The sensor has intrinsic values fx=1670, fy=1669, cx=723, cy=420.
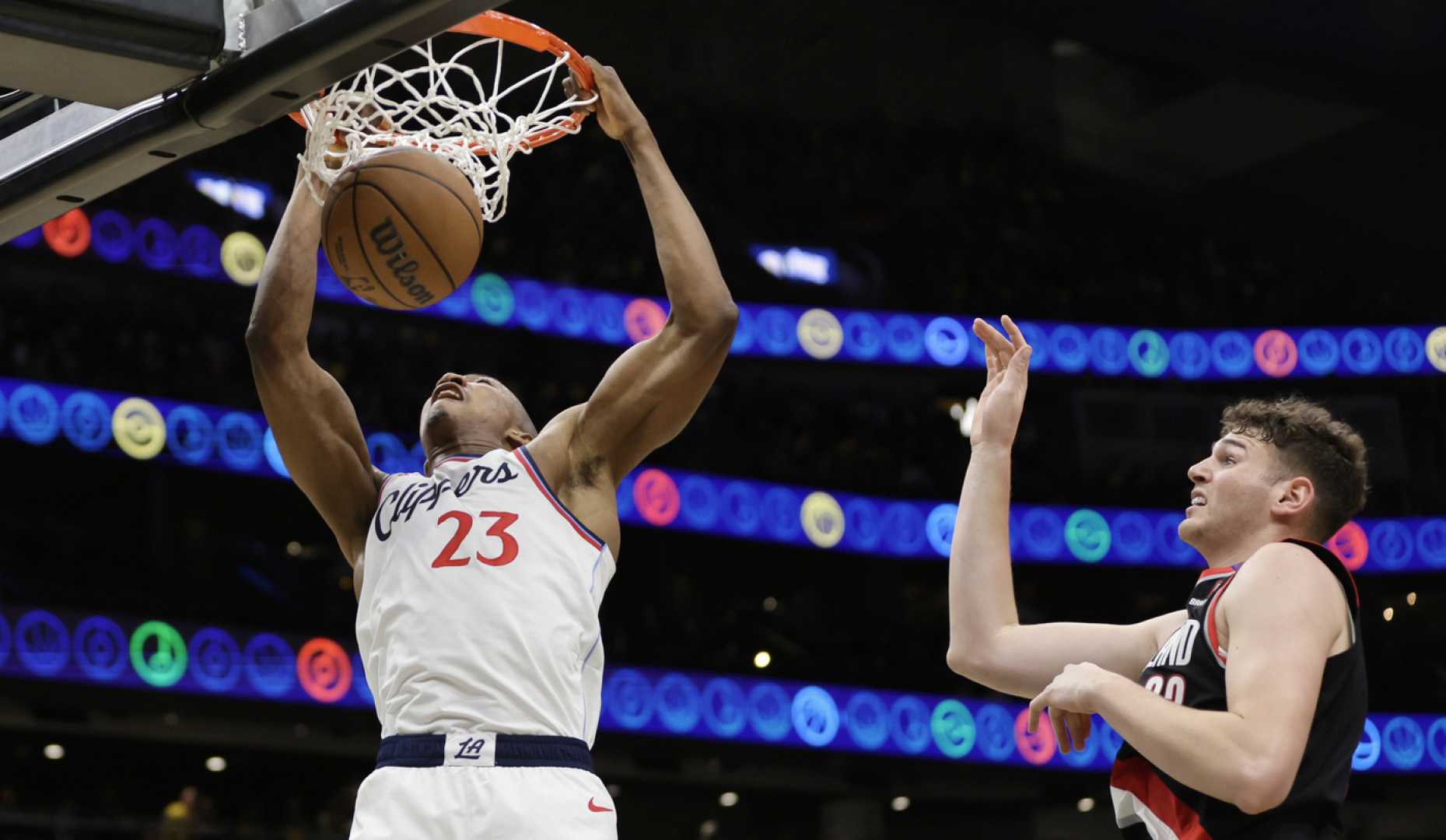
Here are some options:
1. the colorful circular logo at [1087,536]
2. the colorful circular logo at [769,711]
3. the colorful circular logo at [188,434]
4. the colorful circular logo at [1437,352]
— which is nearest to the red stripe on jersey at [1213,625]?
the colorful circular logo at [188,434]

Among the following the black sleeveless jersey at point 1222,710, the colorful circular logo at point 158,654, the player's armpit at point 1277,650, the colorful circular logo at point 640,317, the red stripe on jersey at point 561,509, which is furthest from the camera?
the colorful circular logo at point 640,317

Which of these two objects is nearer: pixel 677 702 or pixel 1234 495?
pixel 1234 495

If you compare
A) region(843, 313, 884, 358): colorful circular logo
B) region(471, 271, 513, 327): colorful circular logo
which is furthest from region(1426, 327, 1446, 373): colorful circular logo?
region(471, 271, 513, 327): colorful circular logo

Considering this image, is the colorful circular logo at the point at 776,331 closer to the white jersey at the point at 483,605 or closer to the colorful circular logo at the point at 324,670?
the colorful circular logo at the point at 324,670

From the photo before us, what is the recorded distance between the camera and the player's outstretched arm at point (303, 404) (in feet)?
12.1

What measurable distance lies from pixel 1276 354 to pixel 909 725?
302 inches

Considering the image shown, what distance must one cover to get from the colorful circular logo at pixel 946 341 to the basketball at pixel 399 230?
18739mm

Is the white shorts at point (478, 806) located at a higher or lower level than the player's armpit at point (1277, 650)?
lower

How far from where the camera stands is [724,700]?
18.0m

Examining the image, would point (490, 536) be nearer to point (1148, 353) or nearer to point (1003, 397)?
point (1003, 397)

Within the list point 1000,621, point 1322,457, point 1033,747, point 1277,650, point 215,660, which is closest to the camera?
point 1277,650

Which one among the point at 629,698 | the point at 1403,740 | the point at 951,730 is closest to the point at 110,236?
the point at 629,698

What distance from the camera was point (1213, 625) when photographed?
286 cm

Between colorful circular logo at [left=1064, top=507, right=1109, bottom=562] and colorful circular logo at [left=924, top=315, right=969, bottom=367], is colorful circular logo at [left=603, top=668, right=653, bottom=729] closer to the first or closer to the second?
colorful circular logo at [left=1064, top=507, right=1109, bottom=562]
